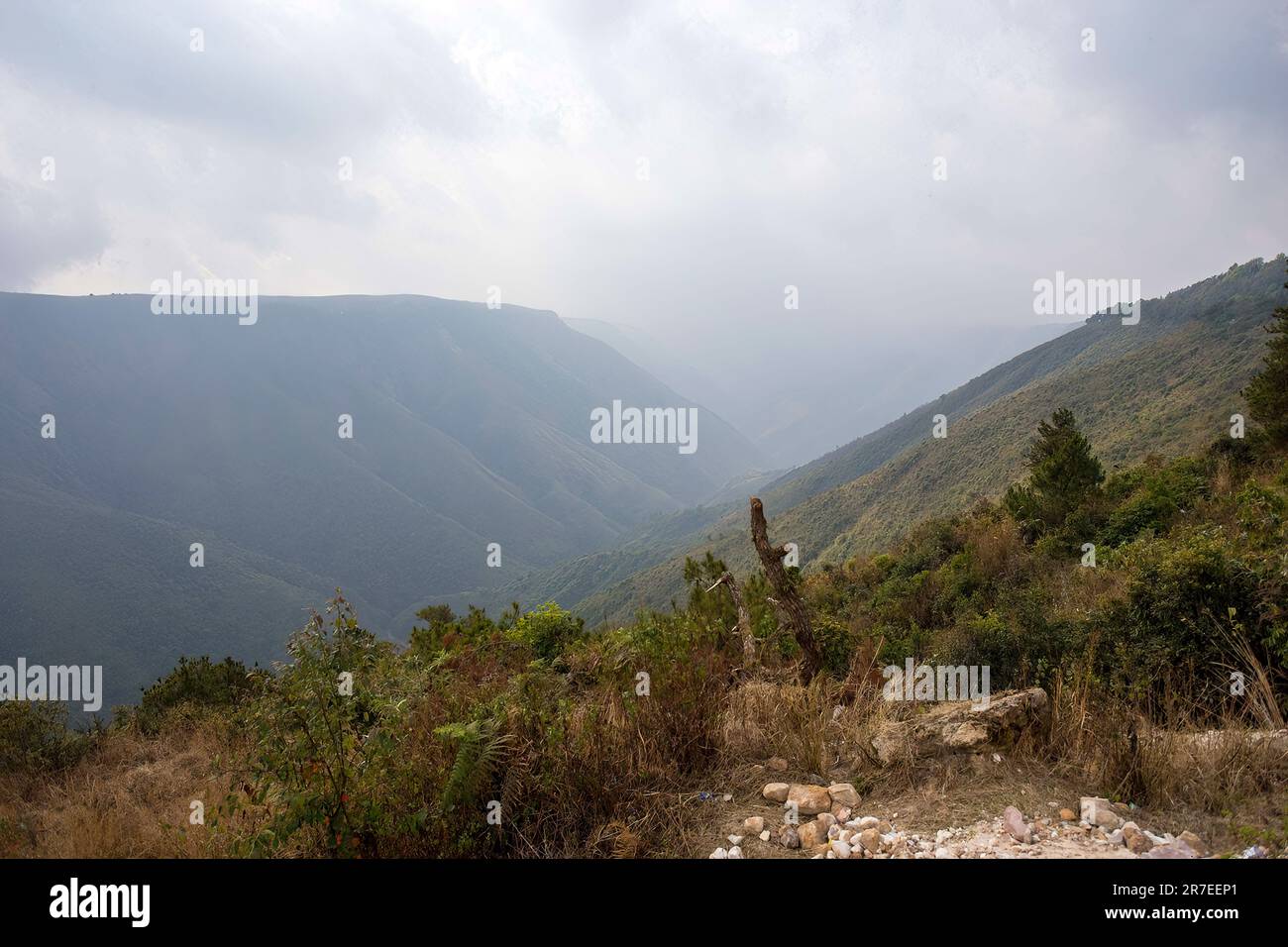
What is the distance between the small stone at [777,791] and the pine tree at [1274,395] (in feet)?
54.2

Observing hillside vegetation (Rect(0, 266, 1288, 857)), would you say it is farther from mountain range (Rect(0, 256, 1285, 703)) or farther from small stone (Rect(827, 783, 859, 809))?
mountain range (Rect(0, 256, 1285, 703))

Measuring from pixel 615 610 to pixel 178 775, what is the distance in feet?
192

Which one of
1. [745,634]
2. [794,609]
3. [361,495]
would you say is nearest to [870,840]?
[745,634]

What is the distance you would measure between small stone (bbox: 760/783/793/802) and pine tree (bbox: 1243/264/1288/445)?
16519mm

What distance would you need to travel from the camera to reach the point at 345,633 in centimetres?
398

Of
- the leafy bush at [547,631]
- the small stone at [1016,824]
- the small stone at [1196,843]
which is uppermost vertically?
the small stone at [1196,843]

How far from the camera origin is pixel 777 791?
3.47 metres

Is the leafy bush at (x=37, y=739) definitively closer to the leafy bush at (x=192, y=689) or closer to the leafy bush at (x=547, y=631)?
the leafy bush at (x=192, y=689)

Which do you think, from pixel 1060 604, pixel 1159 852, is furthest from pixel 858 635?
pixel 1159 852

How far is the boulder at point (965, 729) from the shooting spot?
144 inches

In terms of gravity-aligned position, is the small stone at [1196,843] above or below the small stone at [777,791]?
above

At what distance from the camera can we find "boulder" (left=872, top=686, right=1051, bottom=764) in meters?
3.65

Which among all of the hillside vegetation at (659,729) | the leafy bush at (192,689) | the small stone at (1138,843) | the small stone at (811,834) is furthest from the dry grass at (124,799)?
the small stone at (1138,843)

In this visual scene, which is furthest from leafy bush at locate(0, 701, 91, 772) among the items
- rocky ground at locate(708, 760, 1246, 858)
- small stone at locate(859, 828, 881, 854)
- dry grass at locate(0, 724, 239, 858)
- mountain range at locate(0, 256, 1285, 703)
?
mountain range at locate(0, 256, 1285, 703)
